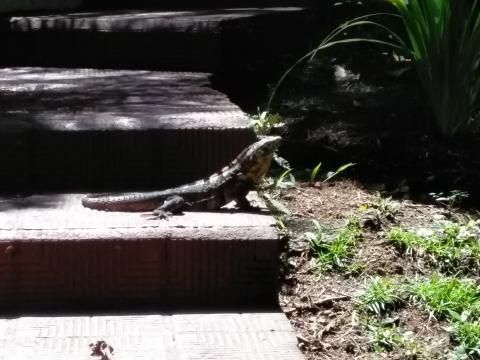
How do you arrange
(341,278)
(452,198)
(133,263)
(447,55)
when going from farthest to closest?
(447,55)
(452,198)
(341,278)
(133,263)

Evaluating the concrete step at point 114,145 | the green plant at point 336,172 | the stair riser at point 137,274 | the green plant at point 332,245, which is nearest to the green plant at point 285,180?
the green plant at point 336,172

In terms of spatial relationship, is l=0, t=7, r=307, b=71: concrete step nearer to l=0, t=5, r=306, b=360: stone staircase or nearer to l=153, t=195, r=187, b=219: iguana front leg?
l=0, t=5, r=306, b=360: stone staircase

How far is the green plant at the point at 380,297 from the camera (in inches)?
163

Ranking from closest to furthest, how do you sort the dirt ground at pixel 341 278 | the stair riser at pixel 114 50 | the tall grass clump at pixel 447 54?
the dirt ground at pixel 341 278 < the tall grass clump at pixel 447 54 < the stair riser at pixel 114 50

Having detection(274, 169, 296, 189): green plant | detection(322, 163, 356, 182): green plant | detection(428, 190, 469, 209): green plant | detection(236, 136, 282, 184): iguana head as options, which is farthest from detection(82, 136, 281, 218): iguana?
detection(428, 190, 469, 209): green plant

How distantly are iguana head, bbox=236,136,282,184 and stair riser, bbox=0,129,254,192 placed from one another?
32 centimetres

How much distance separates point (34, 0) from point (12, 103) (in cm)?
362

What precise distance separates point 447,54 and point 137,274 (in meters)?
2.36

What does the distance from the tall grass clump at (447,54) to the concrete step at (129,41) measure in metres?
1.63

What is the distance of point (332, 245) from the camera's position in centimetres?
452

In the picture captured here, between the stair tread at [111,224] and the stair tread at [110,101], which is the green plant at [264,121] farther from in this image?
the stair tread at [111,224]

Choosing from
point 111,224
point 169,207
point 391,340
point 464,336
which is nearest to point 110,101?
point 169,207

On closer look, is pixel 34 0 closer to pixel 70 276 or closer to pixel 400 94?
pixel 400 94

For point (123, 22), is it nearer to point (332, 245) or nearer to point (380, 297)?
point (332, 245)
